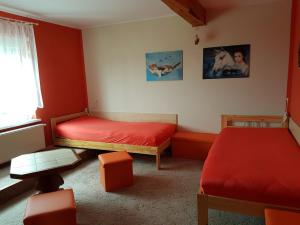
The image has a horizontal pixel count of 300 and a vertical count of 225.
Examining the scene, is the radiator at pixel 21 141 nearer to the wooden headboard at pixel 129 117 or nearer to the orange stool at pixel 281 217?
the wooden headboard at pixel 129 117

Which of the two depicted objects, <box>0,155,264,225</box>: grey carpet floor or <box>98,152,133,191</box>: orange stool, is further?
<box>98,152,133,191</box>: orange stool

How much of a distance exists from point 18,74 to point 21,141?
39.5 inches

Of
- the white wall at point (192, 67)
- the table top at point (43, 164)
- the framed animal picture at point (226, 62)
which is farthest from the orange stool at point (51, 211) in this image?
the framed animal picture at point (226, 62)

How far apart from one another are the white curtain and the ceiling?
0.96 feet

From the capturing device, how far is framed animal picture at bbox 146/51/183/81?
3918 mm

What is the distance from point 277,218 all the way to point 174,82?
2896mm

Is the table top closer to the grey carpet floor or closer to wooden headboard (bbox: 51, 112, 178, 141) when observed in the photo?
the grey carpet floor

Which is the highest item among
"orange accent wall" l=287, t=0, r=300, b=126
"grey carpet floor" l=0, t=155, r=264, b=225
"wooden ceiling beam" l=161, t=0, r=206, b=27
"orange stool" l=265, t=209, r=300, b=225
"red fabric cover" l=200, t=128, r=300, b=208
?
"wooden ceiling beam" l=161, t=0, r=206, b=27

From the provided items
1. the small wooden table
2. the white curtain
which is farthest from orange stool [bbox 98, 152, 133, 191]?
the white curtain

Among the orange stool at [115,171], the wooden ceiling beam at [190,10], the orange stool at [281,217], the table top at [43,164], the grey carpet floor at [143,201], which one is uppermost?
the wooden ceiling beam at [190,10]

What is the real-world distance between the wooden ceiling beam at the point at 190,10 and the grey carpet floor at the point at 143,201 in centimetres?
214

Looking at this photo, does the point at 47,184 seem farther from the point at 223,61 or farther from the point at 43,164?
→ the point at 223,61

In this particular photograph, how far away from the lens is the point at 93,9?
131 inches

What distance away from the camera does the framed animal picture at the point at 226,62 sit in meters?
3.48
